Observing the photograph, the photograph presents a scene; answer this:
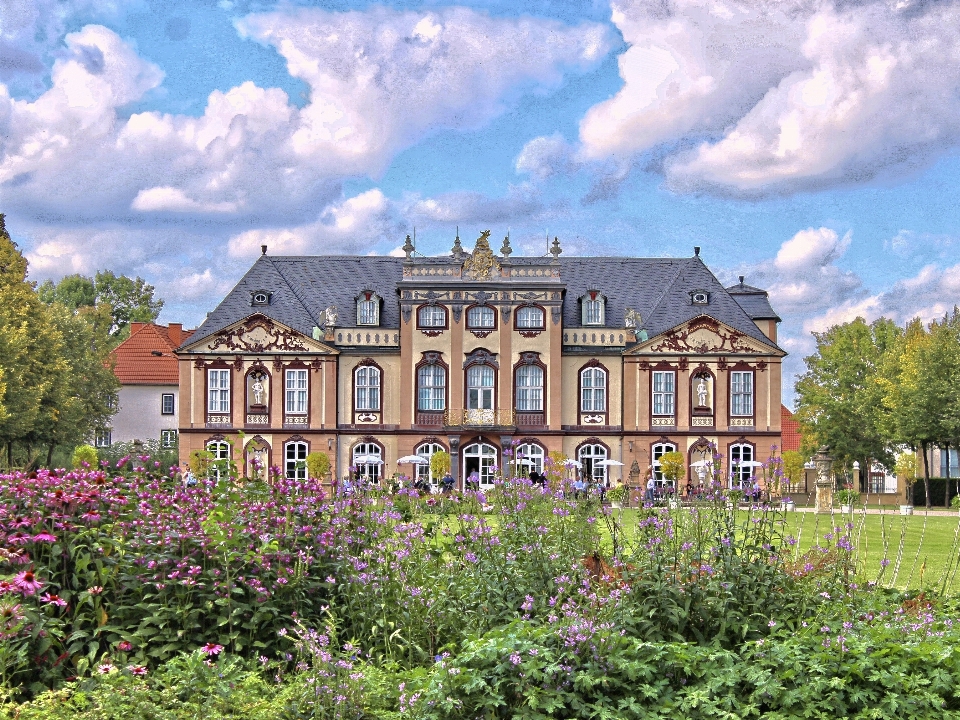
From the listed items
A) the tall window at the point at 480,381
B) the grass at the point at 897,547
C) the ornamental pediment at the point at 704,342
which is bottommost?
the grass at the point at 897,547

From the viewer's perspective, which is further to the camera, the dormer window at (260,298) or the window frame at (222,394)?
the dormer window at (260,298)

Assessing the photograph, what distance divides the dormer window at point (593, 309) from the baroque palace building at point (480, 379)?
62 millimetres

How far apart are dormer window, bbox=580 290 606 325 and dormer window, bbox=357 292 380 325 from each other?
850cm

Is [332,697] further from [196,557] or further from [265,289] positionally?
[265,289]

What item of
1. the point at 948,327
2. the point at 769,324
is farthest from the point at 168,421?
the point at 948,327

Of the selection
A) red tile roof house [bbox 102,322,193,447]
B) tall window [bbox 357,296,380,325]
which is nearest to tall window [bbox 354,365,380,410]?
tall window [bbox 357,296,380,325]

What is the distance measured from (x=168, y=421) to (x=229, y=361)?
17.6 metres

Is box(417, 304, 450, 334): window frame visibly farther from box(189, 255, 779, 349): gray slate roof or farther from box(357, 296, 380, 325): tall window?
box(357, 296, 380, 325): tall window

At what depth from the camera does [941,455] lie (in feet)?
234

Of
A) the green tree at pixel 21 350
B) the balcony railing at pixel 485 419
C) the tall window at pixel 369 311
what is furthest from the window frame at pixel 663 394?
the green tree at pixel 21 350

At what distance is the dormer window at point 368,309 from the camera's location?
52.2 metres

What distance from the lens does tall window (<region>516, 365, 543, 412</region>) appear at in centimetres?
5122

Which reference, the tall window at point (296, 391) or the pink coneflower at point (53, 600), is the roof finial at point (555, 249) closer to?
the tall window at point (296, 391)

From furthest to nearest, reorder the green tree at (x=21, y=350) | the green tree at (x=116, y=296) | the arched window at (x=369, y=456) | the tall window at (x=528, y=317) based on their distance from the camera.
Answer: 1. the green tree at (x=116, y=296)
2. the tall window at (x=528, y=317)
3. the arched window at (x=369, y=456)
4. the green tree at (x=21, y=350)
